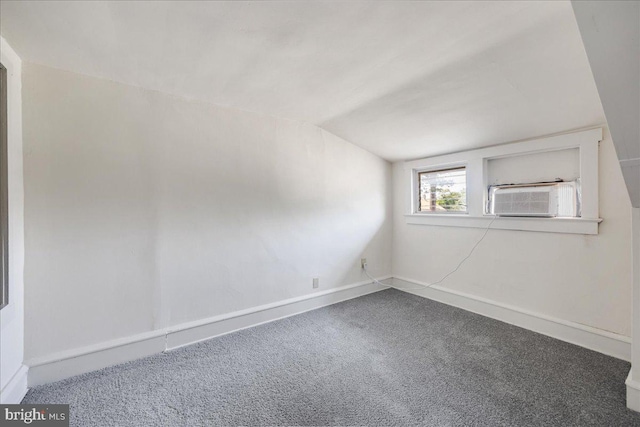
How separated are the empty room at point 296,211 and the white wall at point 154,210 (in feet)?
0.05

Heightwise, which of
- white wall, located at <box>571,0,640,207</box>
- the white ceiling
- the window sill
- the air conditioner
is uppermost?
the white ceiling

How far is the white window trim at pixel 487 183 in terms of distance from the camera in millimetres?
1978

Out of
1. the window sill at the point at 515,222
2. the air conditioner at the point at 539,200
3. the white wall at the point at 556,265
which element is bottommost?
the white wall at the point at 556,265

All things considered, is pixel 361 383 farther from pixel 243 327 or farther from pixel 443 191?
pixel 443 191

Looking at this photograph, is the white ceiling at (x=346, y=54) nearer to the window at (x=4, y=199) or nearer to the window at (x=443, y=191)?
the window at (x=4, y=199)

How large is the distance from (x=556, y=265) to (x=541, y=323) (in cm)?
51

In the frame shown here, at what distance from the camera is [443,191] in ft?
10.3

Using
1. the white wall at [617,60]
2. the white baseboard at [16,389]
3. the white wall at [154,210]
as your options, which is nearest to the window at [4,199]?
the white wall at [154,210]

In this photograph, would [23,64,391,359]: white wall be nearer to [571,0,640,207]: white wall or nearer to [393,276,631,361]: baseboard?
[393,276,631,361]: baseboard

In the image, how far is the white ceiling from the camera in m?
1.24

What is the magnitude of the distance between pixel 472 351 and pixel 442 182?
1851 millimetres

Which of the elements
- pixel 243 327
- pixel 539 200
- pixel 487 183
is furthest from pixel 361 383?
pixel 487 183

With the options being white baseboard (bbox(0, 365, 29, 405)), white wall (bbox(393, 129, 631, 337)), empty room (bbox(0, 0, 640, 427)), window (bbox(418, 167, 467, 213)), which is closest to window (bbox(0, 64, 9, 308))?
empty room (bbox(0, 0, 640, 427))

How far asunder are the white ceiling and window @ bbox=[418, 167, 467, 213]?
727 millimetres
